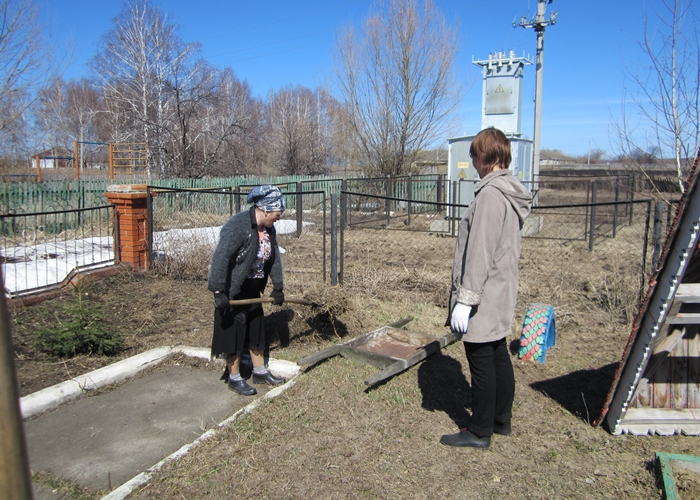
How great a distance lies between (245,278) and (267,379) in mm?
873

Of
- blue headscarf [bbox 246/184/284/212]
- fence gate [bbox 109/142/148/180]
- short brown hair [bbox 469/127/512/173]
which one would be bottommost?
blue headscarf [bbox 246/184/284/212]

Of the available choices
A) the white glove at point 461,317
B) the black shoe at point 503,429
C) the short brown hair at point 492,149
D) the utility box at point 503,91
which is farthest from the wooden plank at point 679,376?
the utility box at point 503,91

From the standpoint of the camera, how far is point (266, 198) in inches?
150

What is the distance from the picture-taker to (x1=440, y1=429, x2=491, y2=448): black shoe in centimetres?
310

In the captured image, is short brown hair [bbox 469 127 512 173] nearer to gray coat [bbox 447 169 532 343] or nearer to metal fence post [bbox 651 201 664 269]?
gray coat [bbox 447 169 532 343]

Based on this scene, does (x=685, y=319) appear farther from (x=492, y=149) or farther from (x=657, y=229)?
(x=657, y=229)

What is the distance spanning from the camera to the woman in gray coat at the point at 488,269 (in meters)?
2.80

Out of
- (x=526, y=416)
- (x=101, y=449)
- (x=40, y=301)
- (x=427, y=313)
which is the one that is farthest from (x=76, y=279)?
(x=526, y=416)

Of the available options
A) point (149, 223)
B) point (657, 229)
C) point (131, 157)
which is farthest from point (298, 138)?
point (657, 229)

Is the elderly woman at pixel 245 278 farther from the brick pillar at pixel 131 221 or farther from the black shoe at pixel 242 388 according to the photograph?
the brick pillar at pixel 131 221

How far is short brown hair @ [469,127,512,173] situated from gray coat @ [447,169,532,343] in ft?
0.30

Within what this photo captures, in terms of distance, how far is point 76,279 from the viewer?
6.67 m

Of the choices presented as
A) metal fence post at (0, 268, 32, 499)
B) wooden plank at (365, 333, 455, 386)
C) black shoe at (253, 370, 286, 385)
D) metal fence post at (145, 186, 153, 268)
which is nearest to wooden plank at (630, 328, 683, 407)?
wooden plank at (365, 333, 455, 386)

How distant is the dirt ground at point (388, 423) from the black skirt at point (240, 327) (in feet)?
1.33
